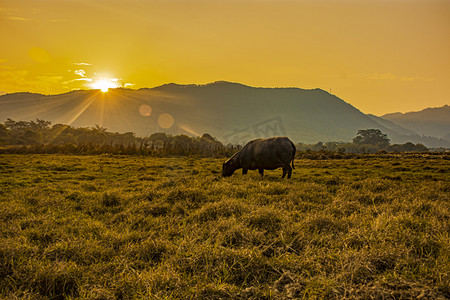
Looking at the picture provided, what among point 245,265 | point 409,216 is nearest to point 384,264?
point 245,265

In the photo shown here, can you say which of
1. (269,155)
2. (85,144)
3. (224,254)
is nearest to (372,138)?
(85,144)

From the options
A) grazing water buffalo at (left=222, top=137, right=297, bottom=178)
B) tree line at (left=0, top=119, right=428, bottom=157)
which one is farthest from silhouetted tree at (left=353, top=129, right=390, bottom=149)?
grazing water buffalo at (left=222, top=137, right=297, bottom=178)

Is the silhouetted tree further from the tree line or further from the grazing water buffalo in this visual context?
the grazing water buffalo

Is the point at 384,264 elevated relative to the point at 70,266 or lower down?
elevated

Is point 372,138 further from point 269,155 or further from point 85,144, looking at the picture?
point 269,155

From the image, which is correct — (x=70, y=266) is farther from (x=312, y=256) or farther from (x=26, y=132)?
(x=26, y=132)

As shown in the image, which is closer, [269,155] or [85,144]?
[269,155]

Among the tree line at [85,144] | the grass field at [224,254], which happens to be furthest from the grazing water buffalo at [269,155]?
the tree line at [85,144]

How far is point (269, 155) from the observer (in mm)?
14117

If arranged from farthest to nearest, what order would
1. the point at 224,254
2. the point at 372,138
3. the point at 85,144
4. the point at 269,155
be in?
the point at 372,138, the point at 85,144, the point at 269,155, the point at 224,254

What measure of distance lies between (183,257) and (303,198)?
5.42 meters

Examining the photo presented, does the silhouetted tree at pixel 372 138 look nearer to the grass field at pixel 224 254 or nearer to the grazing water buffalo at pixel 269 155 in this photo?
the grazing water buffalo at pixel 269 155

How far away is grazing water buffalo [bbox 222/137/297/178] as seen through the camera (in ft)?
45.6

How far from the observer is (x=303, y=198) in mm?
8125
